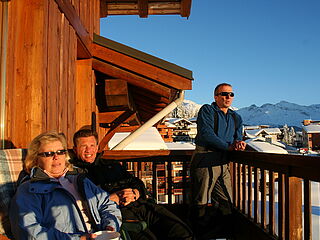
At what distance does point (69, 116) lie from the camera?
3.30 m

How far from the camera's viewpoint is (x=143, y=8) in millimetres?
5906

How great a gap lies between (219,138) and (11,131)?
1.86 m

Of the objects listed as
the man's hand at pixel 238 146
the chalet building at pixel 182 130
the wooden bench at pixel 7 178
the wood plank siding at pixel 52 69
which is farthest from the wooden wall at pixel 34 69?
the chalet building at pixel 182 130

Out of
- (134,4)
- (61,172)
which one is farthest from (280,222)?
(134,4)

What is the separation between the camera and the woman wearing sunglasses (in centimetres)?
157

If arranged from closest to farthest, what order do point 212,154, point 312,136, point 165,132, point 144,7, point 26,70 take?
point 26,70 → point 212,154 → point 144,7 → point 165,132 → point 312,136

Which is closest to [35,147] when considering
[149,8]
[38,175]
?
[38,175]

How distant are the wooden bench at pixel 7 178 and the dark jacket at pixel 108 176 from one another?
2.43 feet

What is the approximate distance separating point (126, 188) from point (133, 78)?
2145 millimetres

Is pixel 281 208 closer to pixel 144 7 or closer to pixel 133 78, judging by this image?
pixel 133 78

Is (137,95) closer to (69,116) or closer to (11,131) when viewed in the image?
(69,116)

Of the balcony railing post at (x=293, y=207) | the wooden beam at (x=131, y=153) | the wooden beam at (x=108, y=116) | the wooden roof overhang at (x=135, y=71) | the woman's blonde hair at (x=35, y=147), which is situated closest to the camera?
the woman's blonde hair at (x=35, y=147)

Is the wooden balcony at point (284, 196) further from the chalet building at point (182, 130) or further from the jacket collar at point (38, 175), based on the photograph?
the chalet building at point (182, 130)

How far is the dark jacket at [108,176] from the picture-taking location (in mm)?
2539
